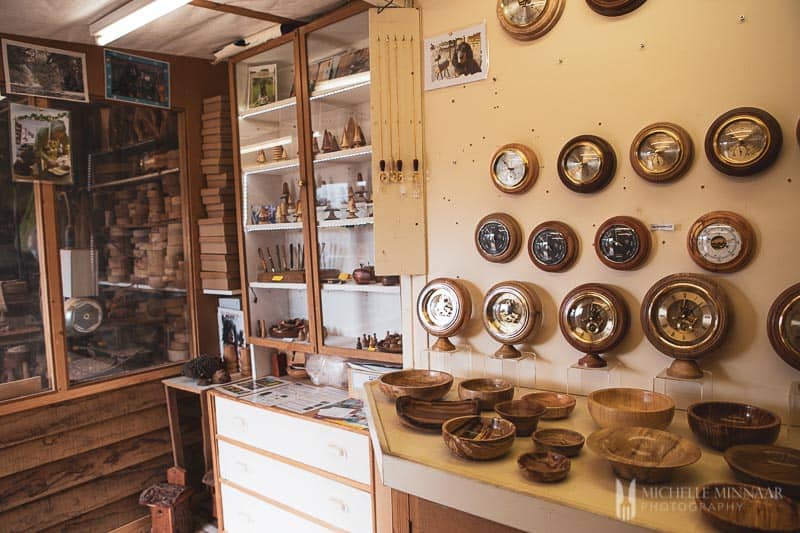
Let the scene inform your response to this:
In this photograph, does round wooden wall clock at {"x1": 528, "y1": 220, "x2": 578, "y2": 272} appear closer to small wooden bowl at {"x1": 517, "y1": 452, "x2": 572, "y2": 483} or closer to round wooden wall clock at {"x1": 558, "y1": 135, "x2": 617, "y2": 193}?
round wooden wall clock at {"x1": 558, "y1": 135, "x2": 617, "y2": 193}

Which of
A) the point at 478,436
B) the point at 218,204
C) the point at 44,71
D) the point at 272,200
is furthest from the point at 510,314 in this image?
the point at 44,71

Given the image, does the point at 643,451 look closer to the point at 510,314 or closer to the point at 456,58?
the point at 510,314

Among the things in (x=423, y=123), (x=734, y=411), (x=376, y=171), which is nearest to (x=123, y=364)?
(x=376, y=171)

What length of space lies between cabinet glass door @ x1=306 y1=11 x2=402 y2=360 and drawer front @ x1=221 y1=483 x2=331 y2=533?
2.60ft

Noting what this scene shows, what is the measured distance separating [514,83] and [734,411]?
49.5 inches

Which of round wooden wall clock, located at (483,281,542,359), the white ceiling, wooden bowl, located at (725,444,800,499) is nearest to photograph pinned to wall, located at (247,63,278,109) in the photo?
the white ceiling

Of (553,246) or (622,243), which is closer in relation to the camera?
(622,243)

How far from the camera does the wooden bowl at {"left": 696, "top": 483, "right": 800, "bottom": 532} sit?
993 mm

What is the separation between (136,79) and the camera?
10.0ft

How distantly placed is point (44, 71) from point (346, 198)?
1.63 metres

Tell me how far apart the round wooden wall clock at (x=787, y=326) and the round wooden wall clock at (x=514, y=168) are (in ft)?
2.70

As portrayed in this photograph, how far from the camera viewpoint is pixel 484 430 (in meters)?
1.50

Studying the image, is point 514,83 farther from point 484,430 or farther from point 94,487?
point 94,487

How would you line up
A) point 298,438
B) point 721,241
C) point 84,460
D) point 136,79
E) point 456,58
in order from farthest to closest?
1. point 136,79
2. point 84,460
3. point 298,438
4. point 456,58
5. point 721,241
